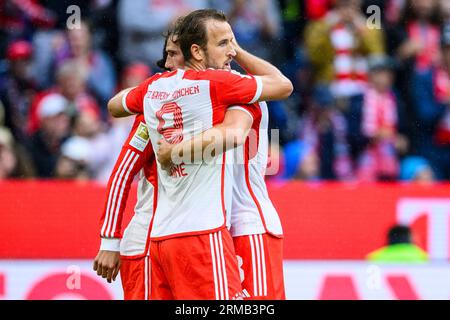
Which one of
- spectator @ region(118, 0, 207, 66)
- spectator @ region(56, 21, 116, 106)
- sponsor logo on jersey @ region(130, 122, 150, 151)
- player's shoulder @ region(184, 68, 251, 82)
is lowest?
sponsor logo on jersey @ region(130, 122, 150, 151)

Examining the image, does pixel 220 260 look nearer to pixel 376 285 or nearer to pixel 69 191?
pixel 376 285

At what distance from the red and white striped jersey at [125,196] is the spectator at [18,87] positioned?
15.6ft

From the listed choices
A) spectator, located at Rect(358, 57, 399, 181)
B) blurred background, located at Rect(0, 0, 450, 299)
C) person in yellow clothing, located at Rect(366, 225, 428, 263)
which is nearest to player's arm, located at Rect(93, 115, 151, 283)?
blurred background, located at Rect(0, 0, 450, 299)

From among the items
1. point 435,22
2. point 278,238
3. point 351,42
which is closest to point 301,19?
point 351,42

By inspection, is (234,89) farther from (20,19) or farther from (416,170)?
(20,19)

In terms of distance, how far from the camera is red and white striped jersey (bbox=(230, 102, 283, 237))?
484 centimetres

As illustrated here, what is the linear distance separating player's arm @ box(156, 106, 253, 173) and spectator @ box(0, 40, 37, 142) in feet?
17.3

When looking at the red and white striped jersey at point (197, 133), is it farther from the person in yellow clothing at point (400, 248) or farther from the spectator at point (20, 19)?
the spectator at point (20, 19)

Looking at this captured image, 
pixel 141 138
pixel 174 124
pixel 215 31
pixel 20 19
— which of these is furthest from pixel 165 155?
pixel 20 19

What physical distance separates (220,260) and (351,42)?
6.13 metres

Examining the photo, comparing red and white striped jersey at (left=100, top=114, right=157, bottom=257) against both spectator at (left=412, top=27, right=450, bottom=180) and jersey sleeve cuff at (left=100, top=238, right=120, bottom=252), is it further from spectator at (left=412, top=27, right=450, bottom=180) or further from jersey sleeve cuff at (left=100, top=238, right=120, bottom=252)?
spectator at (left=412, top=27, right=450, bottom=180)

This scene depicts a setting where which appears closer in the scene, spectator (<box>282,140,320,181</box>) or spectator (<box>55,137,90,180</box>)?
spectator (<box>55,137,90,180</box>)

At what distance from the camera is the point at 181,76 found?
186 inches

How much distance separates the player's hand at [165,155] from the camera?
4.63m
